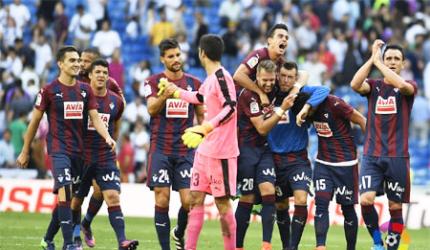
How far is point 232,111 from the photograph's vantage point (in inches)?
572

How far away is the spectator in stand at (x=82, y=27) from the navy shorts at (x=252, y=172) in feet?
55.2

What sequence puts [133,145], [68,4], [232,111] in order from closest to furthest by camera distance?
[232,111]
[133,145]
[68,4]

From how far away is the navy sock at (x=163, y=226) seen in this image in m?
15.9

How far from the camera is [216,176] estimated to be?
581 inches

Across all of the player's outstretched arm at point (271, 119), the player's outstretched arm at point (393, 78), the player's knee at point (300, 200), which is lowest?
the player's knee at point (300, 200)

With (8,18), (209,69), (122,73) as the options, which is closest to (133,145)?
(122,73)

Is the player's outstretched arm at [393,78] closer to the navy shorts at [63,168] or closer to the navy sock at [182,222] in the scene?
the navy sock at [182,222]

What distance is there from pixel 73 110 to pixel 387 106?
403 centimetres

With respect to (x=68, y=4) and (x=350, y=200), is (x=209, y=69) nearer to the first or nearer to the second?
(x=350, y=200)

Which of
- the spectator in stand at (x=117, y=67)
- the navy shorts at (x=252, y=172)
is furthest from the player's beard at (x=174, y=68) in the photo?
the spectator in stand at (x=117, y=67)

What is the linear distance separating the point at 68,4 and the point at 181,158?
19.8m

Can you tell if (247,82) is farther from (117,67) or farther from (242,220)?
(117,67)

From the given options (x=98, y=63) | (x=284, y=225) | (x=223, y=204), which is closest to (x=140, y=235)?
(x=98, y=63)

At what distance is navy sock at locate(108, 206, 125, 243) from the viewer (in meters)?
16.3
